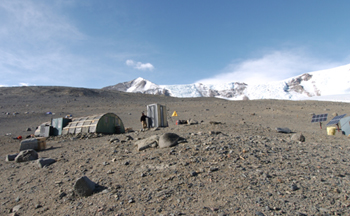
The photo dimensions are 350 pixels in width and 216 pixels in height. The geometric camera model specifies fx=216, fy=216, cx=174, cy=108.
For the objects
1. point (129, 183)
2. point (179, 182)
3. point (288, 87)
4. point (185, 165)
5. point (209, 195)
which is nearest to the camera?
point (209, 195)

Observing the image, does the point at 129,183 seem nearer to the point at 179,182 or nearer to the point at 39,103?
the point at 179,182

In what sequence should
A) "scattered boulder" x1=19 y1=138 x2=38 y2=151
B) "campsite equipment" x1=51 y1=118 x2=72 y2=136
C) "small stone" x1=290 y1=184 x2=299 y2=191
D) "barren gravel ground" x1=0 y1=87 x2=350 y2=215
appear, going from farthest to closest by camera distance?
"campsite equipment" x1=51 y1=118 x2=72 y2=136, "scattered boulder" x1=19 y1=138 x2=38 y2=151, "small stone" x1=290 y1=184 x2=299 y2=191, "barren gravel ground" x1=0 y1=87 x2=350 y2=215

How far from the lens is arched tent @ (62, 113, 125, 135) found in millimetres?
17625

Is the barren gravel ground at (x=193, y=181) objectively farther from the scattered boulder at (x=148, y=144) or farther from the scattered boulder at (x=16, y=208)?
the scattered boulder at (x=148, y=144)

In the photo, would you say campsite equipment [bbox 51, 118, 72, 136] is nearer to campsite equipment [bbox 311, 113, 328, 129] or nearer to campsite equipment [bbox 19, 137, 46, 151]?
campsite equipment [bbox 19, 137, 46, 151]

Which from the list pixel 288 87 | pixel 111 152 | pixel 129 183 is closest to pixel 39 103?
pixel 111 152

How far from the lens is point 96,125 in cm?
1744

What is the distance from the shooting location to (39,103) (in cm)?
3997

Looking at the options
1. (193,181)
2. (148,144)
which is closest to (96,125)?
(148,144)

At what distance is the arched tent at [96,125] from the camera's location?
17625mm

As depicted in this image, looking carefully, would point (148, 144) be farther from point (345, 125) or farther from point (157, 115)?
point (345, 125)

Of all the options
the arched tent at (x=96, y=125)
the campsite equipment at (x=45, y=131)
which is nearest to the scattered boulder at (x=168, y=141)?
the arched tent at (x=96, y=125)

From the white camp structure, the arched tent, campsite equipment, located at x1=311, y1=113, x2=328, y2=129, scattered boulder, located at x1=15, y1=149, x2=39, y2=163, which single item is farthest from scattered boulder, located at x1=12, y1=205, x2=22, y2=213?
campsite equipment, located at x1=311, y1=113, x2=328, y2=129

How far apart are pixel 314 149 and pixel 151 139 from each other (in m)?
5.92
